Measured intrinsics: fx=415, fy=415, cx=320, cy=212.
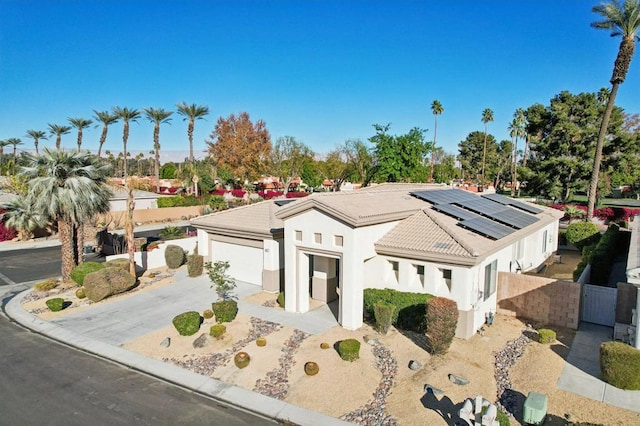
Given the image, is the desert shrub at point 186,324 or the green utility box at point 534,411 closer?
the green utility box at point 534,411

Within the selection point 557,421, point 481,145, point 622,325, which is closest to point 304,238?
point 557,421

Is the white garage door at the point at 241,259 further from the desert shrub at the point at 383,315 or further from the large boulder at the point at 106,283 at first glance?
the desert shrub at the point at 383,315

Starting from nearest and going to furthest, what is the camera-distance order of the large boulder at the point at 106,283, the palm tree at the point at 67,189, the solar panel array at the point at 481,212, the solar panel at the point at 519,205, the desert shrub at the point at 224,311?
the desert shrub at the point at 224,311 < the solar panel array at the point at 481,212 < the large boulder at the point at 106,283 < the palm tree at the point at 67,189 < the solar panel at the point at 519,205

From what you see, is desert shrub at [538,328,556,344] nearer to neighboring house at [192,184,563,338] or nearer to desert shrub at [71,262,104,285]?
neighboring house at [192,184,563,338]

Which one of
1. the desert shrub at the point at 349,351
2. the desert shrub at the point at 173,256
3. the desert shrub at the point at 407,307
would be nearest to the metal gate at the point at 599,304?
the desert shrub at the point at 407,307

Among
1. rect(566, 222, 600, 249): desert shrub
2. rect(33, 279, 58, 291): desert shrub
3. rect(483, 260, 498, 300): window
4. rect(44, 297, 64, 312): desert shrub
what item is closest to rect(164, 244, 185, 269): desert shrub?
rect(33, 279, 58, 291): desert shrub

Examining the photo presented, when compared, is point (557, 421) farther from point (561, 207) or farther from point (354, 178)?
point (354, 178)
